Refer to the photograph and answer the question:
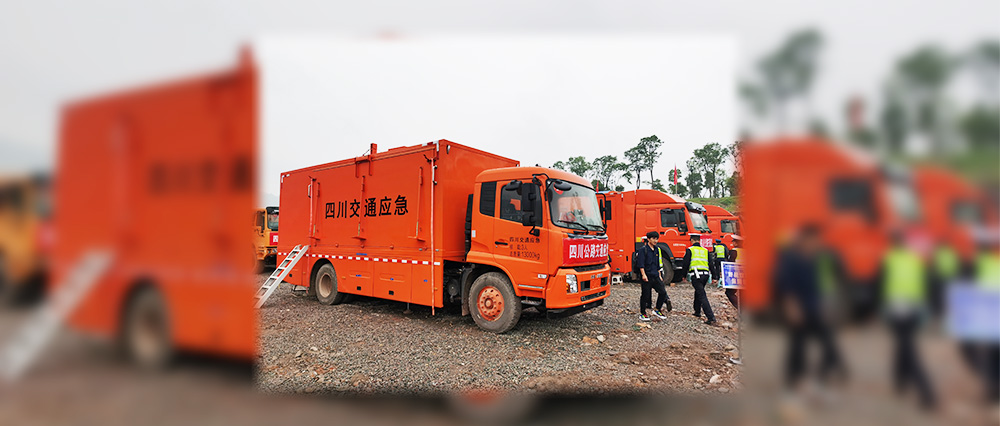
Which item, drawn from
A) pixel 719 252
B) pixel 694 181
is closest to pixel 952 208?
pixel 719 252

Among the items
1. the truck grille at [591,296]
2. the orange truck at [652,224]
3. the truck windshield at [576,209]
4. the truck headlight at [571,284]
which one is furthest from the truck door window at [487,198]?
the orange truck at [652,224]

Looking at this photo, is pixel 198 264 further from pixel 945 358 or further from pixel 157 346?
pixel 945 358

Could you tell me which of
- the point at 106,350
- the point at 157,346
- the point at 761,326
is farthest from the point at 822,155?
the point at 106,350

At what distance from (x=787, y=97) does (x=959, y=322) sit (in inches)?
36.9

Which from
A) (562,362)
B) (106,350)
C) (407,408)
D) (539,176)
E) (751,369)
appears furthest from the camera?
(539,176)

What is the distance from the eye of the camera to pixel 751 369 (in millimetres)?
1425

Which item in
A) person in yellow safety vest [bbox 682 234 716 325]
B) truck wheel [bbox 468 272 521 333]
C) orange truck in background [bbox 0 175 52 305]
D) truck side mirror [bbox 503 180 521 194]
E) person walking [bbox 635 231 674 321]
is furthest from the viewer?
person walking [bbox 635 231 674 321]

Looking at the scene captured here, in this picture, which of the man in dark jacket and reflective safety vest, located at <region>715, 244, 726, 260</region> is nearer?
the man in dark jacket

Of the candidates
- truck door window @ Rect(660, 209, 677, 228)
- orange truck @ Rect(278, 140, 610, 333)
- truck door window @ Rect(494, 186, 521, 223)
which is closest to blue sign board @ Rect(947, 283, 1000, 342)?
orange truck @ Rect(278, 140, 610, 333)

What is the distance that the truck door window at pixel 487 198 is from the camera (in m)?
5.03

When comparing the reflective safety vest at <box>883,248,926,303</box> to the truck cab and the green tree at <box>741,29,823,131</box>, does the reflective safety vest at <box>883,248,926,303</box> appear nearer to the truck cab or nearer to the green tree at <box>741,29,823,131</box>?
the green tree at <box>741,29,823,131</box>

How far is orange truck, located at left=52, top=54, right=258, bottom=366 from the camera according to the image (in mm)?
1227

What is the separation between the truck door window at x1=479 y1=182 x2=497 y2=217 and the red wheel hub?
1.09 m

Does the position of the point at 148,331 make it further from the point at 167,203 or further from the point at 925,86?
the point at 925,86
